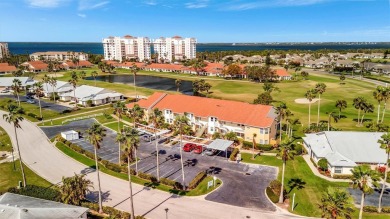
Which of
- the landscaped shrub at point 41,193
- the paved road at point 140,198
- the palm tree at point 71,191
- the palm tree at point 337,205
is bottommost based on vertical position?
the paved road at point 140,198

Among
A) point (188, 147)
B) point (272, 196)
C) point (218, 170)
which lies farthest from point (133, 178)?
point (272, 196)

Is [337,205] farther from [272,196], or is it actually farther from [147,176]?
[147,176]

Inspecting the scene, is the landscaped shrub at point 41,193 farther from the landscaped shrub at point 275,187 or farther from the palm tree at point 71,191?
the landscaped shrub at point 275,187

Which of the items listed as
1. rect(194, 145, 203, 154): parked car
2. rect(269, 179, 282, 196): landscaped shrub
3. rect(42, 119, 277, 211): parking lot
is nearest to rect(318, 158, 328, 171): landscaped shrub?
rect(42, 119, 277, 211): parking lot

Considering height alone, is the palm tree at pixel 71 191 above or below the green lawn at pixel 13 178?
above

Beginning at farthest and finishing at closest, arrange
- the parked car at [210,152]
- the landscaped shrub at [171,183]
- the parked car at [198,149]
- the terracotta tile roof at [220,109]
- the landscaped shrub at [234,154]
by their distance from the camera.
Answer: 1. the terracotta tile roof at [220,109]
2. the parked car at [198,149]
3. the parked car at [210,152]
4. the landscaped shrub at [234,154]
5. the landscaped shrub at [171,183]

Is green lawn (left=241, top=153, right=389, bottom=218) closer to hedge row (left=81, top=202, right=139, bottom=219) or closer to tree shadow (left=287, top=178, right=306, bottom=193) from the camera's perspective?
tree shadow (left=287, top=178, right=306, bottom=193)

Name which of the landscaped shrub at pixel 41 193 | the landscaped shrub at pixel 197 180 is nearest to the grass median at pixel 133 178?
the landscaped shrub at pixel 197 180

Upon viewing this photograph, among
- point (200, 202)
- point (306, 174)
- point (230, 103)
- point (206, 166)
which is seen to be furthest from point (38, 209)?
point (230, 103)
